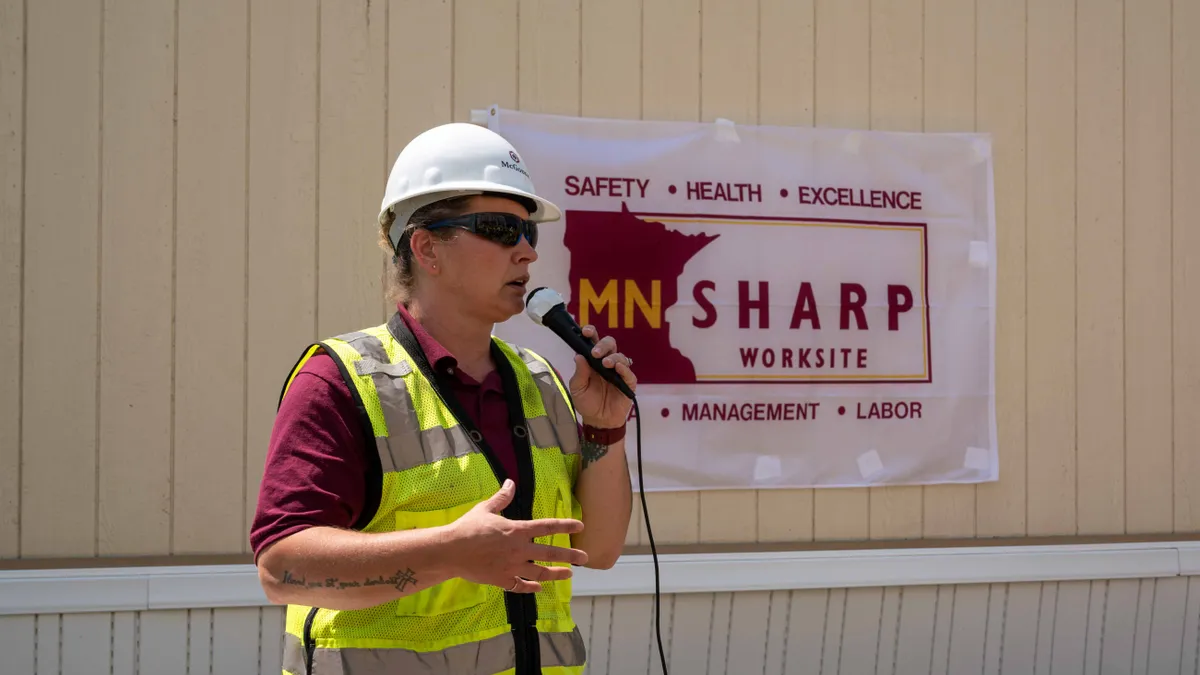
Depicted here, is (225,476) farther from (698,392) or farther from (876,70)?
(876,70)

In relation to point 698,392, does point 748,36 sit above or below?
above

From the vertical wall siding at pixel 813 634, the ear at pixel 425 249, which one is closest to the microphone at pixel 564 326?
A: the ear at pixel 425 249

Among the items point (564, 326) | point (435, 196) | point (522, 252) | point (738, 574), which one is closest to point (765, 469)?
point (738, 574)

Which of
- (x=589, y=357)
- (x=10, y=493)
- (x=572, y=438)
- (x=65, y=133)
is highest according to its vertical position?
(x=65, y=133)

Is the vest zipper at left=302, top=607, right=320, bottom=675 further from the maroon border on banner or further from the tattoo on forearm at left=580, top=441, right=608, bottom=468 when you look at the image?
the maroon border on banner

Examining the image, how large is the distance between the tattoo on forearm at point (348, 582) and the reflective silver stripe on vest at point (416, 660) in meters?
0.23

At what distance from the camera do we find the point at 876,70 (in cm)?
452

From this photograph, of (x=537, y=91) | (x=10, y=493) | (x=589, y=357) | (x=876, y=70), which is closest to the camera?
(x=589, y=357)

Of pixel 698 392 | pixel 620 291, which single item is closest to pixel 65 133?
pixel 620 291

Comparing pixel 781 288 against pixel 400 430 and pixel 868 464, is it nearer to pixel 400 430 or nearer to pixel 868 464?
pixel 868 464

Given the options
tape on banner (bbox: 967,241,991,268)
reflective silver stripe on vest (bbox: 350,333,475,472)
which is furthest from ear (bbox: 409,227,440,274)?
tape on banner (bbox: 967,241,991,268)

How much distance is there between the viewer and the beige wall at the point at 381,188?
376 centimetres

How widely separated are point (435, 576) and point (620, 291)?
268 cm

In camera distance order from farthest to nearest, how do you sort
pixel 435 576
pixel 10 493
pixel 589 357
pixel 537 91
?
1. pixel 537 91
2. pixel 10 493
3. pixel 589 357
4. pixel 435 576
